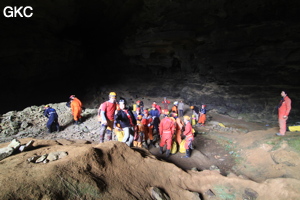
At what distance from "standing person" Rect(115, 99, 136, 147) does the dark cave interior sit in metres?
10.9

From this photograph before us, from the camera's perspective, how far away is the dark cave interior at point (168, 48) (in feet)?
39.1

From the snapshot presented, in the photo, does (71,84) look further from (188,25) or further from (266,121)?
(266,121)

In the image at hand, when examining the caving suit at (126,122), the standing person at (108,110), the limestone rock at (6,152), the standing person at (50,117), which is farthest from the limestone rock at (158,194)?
the standing person at (50,117)

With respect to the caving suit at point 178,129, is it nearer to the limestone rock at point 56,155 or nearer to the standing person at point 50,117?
the limestone rock at point 56,155

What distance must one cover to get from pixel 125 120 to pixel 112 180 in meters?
2.86

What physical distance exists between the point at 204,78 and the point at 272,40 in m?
5.68

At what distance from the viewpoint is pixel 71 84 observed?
798 inches

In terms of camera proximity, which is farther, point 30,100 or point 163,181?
point 30,100

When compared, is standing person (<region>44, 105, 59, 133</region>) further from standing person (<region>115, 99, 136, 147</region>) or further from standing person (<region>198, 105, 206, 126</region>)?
standing person (<region>198, 105, 206, 126</region>)

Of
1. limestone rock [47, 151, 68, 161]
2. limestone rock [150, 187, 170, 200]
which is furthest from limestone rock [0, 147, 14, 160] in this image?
limestone rock [150, 187, 170, 200]

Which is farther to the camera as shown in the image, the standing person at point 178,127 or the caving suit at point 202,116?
the caving suit at point 202,116

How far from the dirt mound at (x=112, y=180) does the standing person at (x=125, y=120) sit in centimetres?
174

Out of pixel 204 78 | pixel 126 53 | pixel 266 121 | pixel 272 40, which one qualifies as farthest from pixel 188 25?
pixel 266 121

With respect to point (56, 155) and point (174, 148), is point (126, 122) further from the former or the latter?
point (56, 155)
